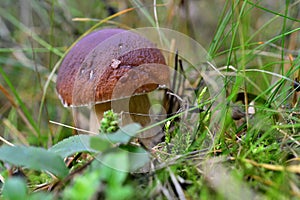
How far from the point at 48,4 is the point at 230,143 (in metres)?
1.86

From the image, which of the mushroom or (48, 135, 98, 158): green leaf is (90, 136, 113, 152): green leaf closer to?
(48, 135, 98, 158): green leaf

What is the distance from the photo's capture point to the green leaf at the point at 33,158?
25.8 inches

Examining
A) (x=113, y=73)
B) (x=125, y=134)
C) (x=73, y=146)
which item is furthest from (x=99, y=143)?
(x=113, y=73)

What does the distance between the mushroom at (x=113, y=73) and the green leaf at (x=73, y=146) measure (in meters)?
0.35

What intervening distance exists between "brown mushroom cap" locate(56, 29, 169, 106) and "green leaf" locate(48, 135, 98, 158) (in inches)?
15.7

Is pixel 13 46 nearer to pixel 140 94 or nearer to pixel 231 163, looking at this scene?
pixel 140 94

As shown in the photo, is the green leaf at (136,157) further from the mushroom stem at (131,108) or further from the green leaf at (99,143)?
the mushroom stem at (131,108)

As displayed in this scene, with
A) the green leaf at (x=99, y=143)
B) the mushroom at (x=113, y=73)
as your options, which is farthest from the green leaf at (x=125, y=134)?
the mushroom at (x=113, y=73)

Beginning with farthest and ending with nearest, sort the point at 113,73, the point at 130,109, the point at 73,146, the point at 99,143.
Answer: the point at 130,109 < the point at 113,73 < the point at 73,146 < the point at 99,143

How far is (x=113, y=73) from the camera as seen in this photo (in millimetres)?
1192

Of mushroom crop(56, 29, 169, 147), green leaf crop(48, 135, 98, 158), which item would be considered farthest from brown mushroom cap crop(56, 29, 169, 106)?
green leaf crop(48, 135, 98, 158)

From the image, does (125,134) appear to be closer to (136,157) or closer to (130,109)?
(136,157)

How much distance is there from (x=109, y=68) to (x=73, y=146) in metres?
0.46

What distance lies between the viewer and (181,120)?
3.35 feet
